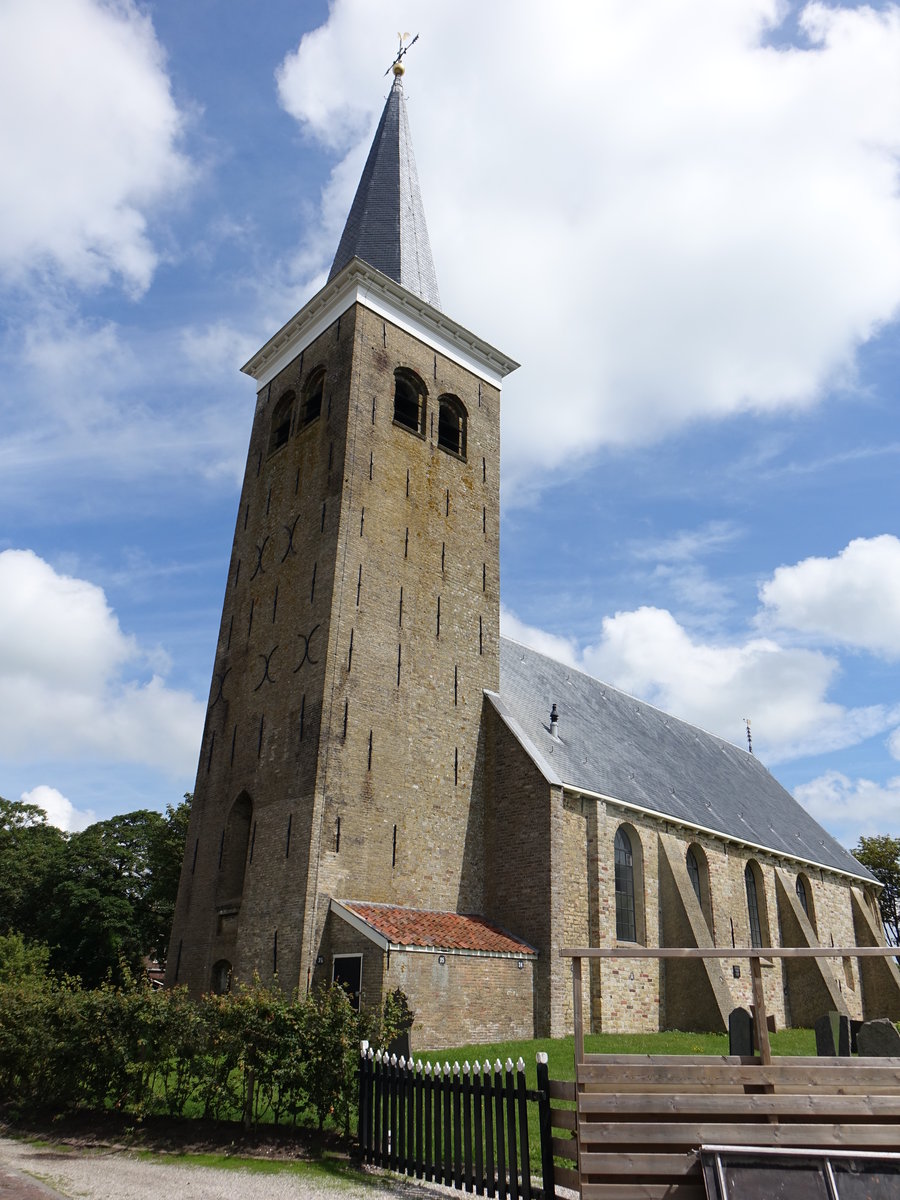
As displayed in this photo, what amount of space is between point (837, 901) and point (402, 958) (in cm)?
2423

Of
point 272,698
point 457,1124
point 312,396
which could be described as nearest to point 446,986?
point 272,698

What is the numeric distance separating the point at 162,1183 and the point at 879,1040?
759 cm

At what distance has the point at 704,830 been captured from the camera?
84.7 feet

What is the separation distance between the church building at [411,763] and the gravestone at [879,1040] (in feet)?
28.8

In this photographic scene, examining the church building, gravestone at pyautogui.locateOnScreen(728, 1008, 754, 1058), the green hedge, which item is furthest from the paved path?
the church building

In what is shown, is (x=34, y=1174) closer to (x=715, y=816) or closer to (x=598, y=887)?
(x=598, y=887)

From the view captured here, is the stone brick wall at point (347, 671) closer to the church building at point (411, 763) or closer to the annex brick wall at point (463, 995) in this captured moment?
the church building at point (411, 763)

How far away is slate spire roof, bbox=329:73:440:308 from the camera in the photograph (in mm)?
26062

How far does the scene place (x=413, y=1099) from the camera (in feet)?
31.1

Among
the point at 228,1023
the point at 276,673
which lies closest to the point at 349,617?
the point at 276,673

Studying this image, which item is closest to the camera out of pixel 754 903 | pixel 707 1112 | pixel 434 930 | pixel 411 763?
pixel 707 1112

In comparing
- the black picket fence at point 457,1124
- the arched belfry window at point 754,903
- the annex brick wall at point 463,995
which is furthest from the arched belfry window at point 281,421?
the arched belfry window at point 754,903

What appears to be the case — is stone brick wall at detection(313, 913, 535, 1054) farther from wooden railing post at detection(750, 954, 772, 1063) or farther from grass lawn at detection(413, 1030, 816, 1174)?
wooden railing post at detection(750, 954, 772, 1063)

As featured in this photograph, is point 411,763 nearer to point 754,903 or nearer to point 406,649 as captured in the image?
point 406,649
